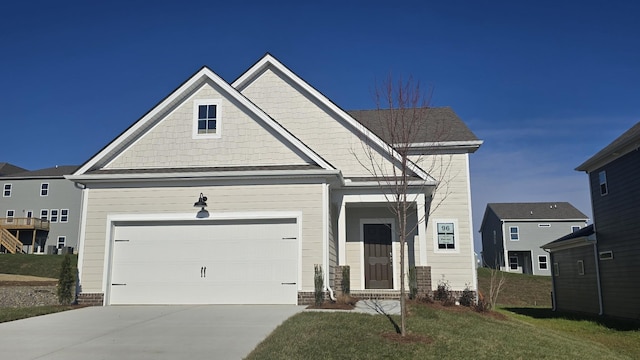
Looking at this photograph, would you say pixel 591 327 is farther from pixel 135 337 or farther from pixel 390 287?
pixel 135 337

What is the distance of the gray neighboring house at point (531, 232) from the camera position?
43688 millimetres

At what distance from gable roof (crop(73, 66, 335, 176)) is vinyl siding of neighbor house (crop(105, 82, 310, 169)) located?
161 mm

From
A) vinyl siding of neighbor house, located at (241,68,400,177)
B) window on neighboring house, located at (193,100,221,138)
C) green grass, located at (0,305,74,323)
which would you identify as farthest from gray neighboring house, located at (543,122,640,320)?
green grass, located at (0,305,74,323)

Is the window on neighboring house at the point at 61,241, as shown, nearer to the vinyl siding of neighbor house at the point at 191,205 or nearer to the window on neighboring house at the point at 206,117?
the vinyl siding of neighbor house at the point at 191,205

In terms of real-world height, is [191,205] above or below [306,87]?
below

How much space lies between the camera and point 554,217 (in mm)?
44375

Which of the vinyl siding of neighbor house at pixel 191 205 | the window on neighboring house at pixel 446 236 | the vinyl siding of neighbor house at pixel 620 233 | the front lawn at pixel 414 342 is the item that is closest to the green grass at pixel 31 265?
the vinyl siding of neighbor house at pixel 191 205

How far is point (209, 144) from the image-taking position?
14.3m

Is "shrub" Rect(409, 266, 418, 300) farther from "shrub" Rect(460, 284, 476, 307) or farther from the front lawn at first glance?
the front lawn

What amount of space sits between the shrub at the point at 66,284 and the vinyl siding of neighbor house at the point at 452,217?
33.8 ft

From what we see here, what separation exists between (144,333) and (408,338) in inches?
182

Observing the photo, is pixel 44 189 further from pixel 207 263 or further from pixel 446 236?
pixel 446 236

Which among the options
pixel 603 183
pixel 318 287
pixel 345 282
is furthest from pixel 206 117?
pixel 603 183

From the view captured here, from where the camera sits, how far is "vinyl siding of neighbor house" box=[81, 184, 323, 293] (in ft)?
43.0
